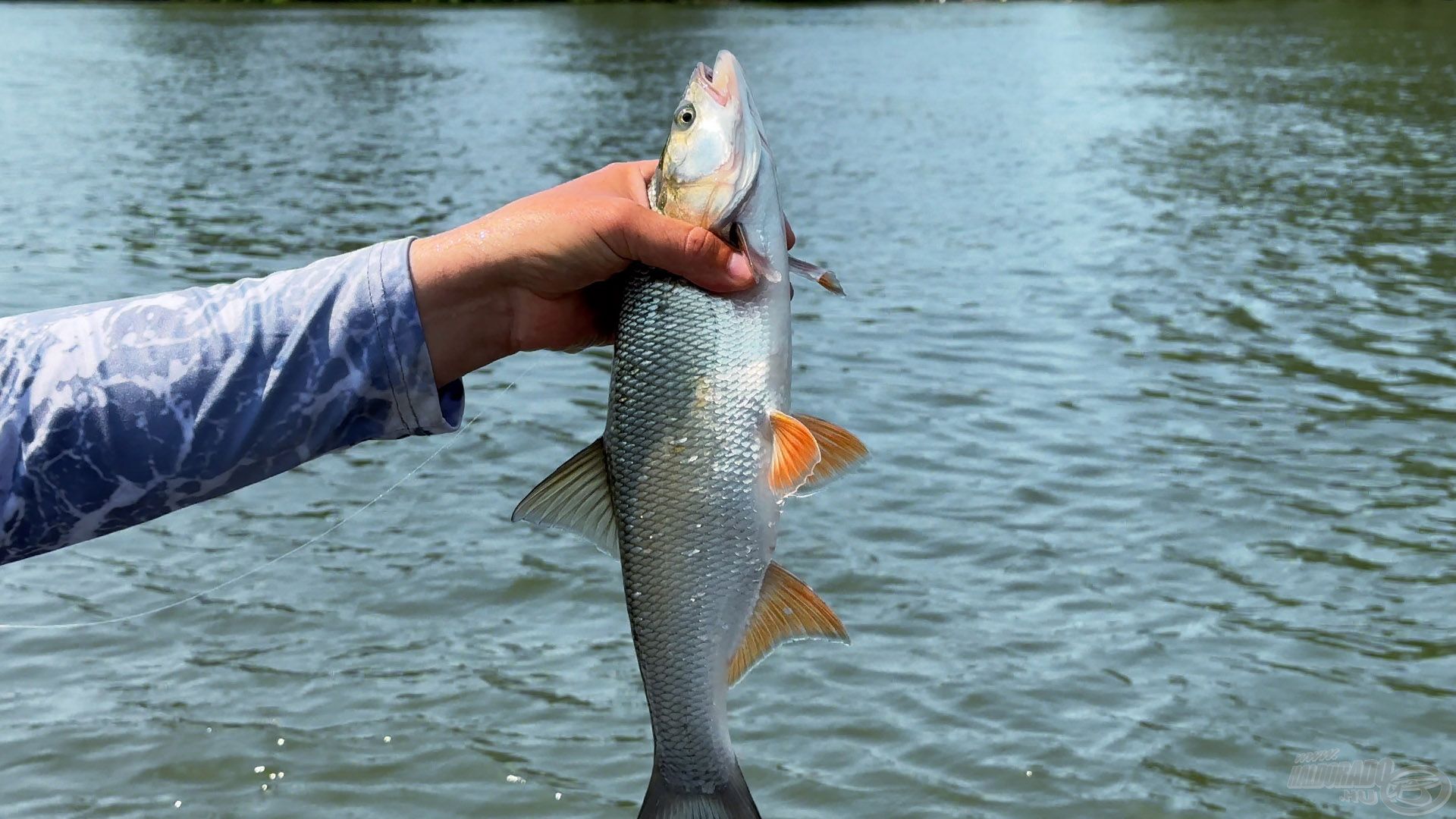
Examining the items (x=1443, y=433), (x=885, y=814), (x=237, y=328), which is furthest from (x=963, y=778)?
(x=1443, y=433)

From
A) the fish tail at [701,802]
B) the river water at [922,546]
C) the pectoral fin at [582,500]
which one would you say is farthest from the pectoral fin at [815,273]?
the river water at [922,546]

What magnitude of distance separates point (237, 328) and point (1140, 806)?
4844 mm

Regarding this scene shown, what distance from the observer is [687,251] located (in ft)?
9.91

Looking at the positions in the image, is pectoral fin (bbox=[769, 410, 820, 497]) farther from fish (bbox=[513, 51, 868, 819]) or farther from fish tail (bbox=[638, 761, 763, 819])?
fish tail (bbox=[638, 761, 763, 819])

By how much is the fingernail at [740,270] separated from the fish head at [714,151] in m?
0.07

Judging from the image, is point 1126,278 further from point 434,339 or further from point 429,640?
point 434,339

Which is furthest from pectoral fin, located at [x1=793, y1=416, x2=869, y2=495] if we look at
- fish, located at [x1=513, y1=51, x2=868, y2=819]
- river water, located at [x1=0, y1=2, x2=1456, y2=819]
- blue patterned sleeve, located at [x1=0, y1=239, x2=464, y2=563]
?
river water, located at [x1=0, y1=2, x2=1456, y2=819]

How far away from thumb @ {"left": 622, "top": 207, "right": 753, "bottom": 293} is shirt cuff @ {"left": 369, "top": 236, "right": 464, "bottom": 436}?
1.53 ft

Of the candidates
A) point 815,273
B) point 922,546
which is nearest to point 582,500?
point 815,273

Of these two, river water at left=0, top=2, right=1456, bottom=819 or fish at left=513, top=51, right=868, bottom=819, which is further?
river water at left=0, top=2, right=1456, bottom=819

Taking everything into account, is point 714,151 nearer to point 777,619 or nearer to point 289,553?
point 777,619

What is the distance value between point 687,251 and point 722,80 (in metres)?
0.38

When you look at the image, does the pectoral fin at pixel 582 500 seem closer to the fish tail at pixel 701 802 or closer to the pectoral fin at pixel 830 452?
the pectoral fin at pixel 830 452

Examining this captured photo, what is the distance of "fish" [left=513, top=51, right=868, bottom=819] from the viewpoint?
3076 mm
